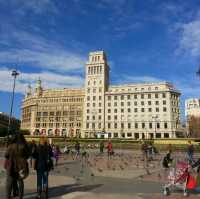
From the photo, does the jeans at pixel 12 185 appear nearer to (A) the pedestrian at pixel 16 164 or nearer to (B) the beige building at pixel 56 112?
(A) the pedestrian at pixel 16 164

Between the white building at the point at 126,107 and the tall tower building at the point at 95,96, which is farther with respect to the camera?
the tall tower building at the point at 95,96

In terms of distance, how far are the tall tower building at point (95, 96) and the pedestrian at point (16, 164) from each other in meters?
113

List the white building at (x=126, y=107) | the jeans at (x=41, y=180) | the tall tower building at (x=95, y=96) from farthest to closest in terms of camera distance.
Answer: the tall tower building at (x=95, y=96)
the white building at (x=126, y=107)
the jeans at (x=41, y=180)

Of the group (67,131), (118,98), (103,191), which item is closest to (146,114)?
(118,98)

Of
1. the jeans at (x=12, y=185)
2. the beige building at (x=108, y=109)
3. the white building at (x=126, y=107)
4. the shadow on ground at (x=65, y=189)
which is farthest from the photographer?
the beige building at (x=108, y=109)

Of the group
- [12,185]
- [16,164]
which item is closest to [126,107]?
[12,185]

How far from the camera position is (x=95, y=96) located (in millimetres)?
124688

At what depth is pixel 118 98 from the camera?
12219cm

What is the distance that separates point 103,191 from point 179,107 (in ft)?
375

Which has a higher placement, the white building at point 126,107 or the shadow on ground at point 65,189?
the white building at point 126,107

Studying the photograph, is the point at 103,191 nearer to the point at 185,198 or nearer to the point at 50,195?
the point at 50,195

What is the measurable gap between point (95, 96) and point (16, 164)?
116 m

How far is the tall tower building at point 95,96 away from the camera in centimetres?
12294

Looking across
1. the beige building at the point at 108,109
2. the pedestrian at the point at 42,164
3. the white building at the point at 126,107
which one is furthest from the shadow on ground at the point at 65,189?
the white building at the point at 126,107
